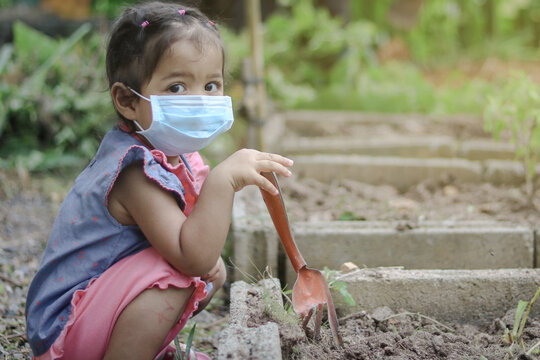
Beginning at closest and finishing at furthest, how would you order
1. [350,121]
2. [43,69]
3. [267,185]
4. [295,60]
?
[267,185] → [43,69] → [350,121] → [295,60]

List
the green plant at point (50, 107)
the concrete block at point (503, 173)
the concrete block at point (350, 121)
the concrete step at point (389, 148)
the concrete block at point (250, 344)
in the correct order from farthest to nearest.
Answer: the concrete block at point (350, 121), the green plant at point (50, 107), the concrete step at point (389, 148), the concrete block at point (503, 173), the concrete block at point (250, 344)

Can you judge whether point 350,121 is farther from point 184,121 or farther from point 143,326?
point 143,326

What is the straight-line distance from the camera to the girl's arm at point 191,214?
1513mm

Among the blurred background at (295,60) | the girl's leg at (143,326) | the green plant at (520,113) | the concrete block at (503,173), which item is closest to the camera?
the girl's leg at (143,326)

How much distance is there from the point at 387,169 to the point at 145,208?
2300mm

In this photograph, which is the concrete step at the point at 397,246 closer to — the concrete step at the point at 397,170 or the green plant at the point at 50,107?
the concrete step at the point at 397,170

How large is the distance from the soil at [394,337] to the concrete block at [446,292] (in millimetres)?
38

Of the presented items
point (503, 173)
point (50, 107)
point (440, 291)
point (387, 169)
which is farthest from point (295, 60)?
point (440, 291)

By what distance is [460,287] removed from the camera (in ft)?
6.25

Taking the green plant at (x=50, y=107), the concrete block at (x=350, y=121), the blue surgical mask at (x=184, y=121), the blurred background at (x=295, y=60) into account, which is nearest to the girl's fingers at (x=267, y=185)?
the blue surgical mask at (x=184, y=121)

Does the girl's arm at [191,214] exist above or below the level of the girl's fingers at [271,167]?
below

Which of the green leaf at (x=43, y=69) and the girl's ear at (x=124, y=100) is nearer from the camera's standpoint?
the girl's ear at (x=124, y=100)

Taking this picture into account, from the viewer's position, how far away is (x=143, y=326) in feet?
4.93

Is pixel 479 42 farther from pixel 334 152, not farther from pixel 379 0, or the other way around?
pixel 334 152
